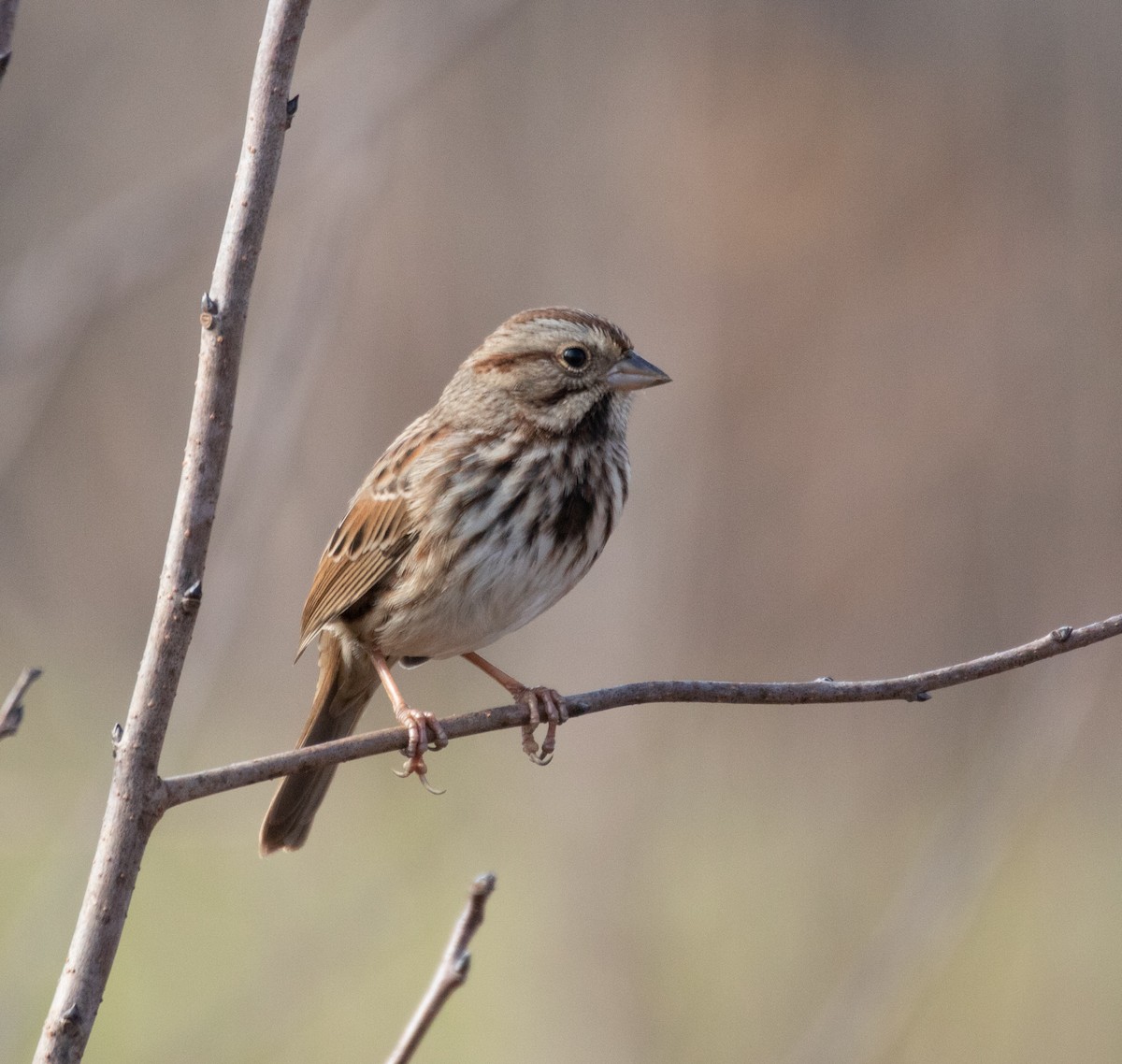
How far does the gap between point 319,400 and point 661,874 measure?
3.02 m

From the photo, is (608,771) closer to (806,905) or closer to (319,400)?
(806,905)

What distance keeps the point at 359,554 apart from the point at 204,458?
69.1 inches

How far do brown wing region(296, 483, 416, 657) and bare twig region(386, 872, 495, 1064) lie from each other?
1.48 metres

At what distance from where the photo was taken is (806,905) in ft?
23.5

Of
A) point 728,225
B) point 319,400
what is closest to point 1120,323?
point 728,225

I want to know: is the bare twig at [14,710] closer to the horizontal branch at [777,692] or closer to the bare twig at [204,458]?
the bare twig at [204,458]

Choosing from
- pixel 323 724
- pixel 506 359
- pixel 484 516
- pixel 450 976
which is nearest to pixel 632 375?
pixel 506 359

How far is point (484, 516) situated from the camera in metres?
3.11

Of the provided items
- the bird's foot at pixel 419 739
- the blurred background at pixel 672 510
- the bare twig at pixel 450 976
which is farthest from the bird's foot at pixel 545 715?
the blurred background at pixel 672 510

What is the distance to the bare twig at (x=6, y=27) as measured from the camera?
1480mm

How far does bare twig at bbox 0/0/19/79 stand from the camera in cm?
148

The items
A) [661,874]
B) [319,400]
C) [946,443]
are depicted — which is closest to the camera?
[661,874]

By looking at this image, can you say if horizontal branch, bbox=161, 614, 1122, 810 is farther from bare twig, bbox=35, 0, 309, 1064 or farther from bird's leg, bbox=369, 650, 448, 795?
bird's leg, bbox=369, 650, 448, 795

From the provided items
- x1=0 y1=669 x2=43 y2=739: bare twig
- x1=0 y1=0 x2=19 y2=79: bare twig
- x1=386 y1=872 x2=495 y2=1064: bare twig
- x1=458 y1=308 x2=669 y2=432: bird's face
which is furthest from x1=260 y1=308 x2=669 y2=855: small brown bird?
x1=0 y1=0 x2=19 y2=79: bare twig
